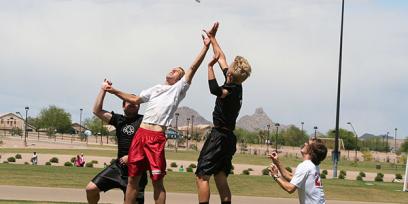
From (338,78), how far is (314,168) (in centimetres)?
3596

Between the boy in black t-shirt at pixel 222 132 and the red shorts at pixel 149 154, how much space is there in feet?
2.67

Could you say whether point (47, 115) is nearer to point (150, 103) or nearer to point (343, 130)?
point (343, 130)

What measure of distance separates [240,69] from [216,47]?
561mm

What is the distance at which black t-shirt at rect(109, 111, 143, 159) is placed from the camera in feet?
39.0

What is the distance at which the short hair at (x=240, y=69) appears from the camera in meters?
10.6

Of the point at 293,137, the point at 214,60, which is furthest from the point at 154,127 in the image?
the point at 293,137

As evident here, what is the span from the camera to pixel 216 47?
10953mm

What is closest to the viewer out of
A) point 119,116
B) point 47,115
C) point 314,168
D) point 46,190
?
point 314,168

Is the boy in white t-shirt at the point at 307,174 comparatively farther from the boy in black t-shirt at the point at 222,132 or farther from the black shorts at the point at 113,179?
the black shorts at the point at 113,179

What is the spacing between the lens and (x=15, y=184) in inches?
928

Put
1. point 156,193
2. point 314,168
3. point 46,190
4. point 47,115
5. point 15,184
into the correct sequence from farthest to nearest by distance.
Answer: point 47,115, point 15,184, point 46,190, point 156,193, point 314,168

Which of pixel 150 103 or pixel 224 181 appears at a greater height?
pixel 150 103

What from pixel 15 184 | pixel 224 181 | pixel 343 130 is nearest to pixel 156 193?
pixel 224 181

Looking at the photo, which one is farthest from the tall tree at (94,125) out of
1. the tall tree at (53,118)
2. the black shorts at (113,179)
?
the black shorts at (113,179)
